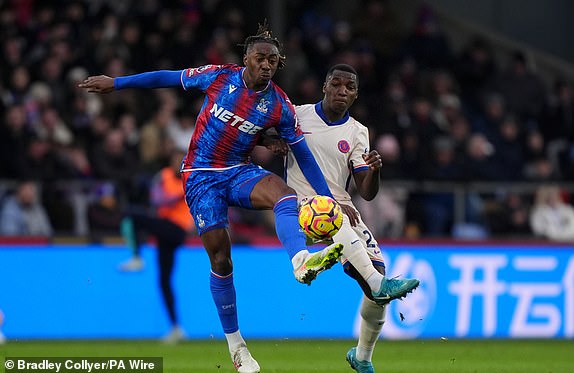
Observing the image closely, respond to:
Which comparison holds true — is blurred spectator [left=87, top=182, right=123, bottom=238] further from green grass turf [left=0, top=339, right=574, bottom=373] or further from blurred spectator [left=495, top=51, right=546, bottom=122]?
blurred spectator [left=495, top=51, right=546, bottom=122]

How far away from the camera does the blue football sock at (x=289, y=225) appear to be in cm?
920

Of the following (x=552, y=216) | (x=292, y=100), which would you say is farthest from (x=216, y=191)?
(x=552, y=216)

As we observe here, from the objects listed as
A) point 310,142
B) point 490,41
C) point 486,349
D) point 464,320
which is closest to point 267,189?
point 310,142

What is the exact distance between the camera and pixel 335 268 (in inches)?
613

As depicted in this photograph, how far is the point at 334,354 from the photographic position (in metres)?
13.2

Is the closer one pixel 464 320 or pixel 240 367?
pixel 240 367

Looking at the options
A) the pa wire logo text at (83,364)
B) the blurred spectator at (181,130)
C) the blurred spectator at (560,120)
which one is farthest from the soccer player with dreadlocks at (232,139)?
the blurred spectator at (560,120)

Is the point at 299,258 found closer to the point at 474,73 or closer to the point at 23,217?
the point at 23,217

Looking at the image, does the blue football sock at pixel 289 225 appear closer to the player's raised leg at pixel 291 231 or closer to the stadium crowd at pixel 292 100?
the player's raised leg at pixel 291 231

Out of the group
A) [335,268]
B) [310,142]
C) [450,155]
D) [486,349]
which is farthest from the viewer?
[450,155]

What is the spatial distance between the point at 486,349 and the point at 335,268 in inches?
88.2

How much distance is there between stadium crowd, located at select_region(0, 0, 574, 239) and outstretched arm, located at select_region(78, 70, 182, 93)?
6.53 metres

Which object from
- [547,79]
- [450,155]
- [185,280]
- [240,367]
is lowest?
[240,367]

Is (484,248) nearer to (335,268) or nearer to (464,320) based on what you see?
(464,320)
